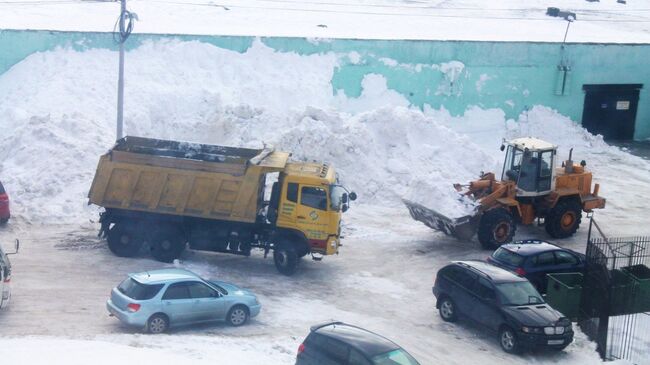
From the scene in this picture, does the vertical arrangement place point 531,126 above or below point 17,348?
above

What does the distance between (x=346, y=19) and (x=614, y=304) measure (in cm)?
2481

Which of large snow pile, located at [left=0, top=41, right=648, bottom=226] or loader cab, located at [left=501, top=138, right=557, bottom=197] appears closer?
loader cab, located at [left=501, top=138, right=557, bottom=197]

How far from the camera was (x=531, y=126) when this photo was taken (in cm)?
3681

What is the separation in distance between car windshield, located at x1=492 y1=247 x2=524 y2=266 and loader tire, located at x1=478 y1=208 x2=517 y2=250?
246 centimetres

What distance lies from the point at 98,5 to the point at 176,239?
2112cm

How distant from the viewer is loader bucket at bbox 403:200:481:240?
74.3ft

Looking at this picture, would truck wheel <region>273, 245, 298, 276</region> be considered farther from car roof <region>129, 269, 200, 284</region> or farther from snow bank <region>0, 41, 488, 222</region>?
snow bank <region>0, 41, 488, 222</region>

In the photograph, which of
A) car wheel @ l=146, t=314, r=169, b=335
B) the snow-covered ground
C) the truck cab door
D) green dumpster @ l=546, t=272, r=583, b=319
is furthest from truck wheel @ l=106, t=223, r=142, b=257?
green dumpster @ l=546, t=272, r=583, b=319

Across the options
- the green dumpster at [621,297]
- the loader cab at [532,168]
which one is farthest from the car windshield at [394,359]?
the loader cab at [532,168]

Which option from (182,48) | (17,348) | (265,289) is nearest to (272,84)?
(182,48)

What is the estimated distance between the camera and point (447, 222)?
74.5ft

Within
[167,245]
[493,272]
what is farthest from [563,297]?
[167,245]

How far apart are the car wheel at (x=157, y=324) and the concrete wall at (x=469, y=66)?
55.7 feet

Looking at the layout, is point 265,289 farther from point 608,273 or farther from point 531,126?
point 531,126
